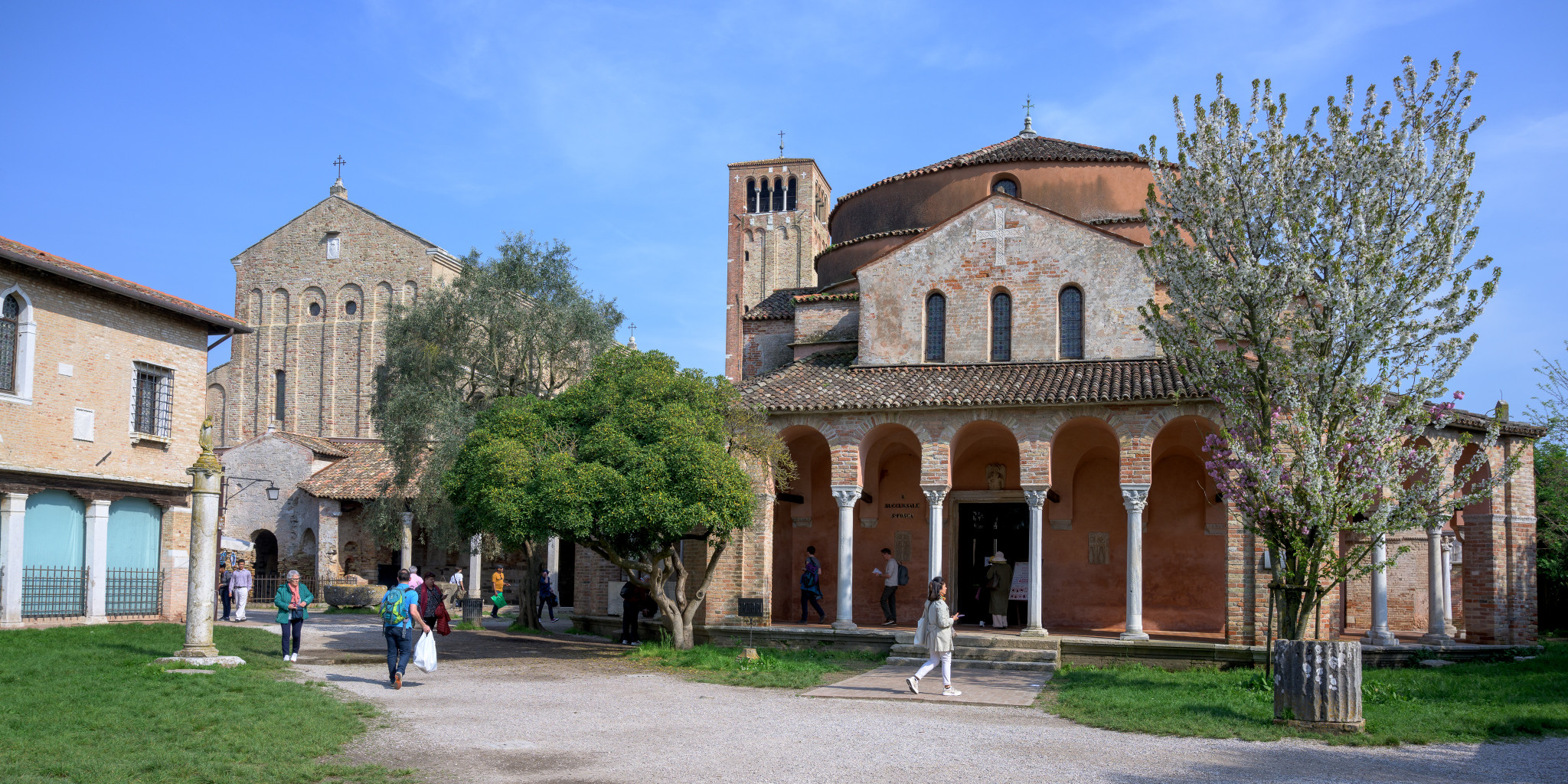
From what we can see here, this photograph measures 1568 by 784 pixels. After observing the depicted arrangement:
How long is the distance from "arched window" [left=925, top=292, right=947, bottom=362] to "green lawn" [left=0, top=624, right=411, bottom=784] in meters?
13.2

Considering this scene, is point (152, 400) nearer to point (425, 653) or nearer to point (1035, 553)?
point (425, 653)

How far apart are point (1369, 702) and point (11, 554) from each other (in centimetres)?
2041

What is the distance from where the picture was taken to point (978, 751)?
387 inches

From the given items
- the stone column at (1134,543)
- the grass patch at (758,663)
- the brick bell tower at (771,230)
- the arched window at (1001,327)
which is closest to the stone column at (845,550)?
the grass patch at (758,663)

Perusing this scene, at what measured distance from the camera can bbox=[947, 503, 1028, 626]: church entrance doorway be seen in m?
22.2

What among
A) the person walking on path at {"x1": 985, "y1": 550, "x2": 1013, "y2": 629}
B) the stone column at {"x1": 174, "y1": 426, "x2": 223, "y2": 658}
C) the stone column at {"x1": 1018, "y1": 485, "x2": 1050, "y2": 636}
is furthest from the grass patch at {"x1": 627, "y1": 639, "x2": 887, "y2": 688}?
the stone column at {"x1": 174, "y1": 426, "x2": 223, "y2": 658}

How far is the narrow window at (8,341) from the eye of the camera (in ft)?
59.4

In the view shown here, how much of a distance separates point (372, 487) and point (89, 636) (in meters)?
16.1

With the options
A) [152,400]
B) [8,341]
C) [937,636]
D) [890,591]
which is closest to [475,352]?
[152,400]

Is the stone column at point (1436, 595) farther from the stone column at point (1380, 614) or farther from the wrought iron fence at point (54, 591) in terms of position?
the wrought iron fence at point (54, 591)

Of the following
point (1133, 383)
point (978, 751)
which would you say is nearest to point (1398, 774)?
point (978, 751)

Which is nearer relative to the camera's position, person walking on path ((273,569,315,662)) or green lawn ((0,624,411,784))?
green lawn ((0,624,411,784))

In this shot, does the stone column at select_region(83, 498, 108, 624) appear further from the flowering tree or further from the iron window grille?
the flowering tree

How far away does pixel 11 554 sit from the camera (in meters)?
18.3
